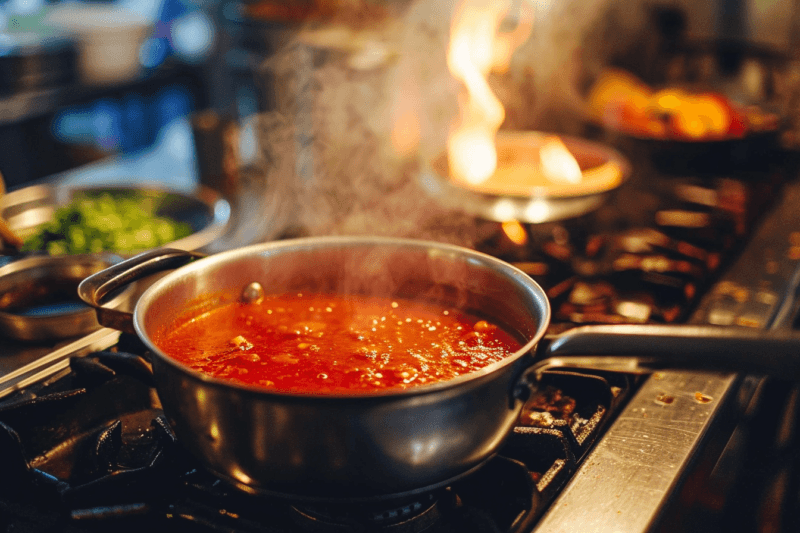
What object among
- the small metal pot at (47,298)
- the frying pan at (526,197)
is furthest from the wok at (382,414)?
the frying pan at (526,197)

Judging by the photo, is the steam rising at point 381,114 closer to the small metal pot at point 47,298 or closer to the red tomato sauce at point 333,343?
the small metal pot at point 47,298

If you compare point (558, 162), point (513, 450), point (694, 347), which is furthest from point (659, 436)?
point (558, 162)

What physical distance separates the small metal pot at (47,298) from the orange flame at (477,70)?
1.16 metres

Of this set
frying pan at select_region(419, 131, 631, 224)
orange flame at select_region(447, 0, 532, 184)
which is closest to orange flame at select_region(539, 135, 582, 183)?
frying pan at select_region(419, 131, 631, 224)

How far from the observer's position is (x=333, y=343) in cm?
118

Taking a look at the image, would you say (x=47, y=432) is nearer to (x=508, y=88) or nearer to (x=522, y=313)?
(x=522, y=313)

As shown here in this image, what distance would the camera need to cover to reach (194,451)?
0.92 m

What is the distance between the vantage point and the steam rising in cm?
235

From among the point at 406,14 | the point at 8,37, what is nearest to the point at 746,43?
the point at 406,14

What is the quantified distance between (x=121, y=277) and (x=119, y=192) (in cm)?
150

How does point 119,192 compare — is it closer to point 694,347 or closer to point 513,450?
point 513,450

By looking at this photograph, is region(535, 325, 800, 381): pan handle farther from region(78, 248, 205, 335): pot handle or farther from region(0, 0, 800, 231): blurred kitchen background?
region(0, 0, 800, 231): blurred kitchen background

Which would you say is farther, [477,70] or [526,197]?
[477,70]

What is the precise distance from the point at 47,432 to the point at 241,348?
15.4 inches
